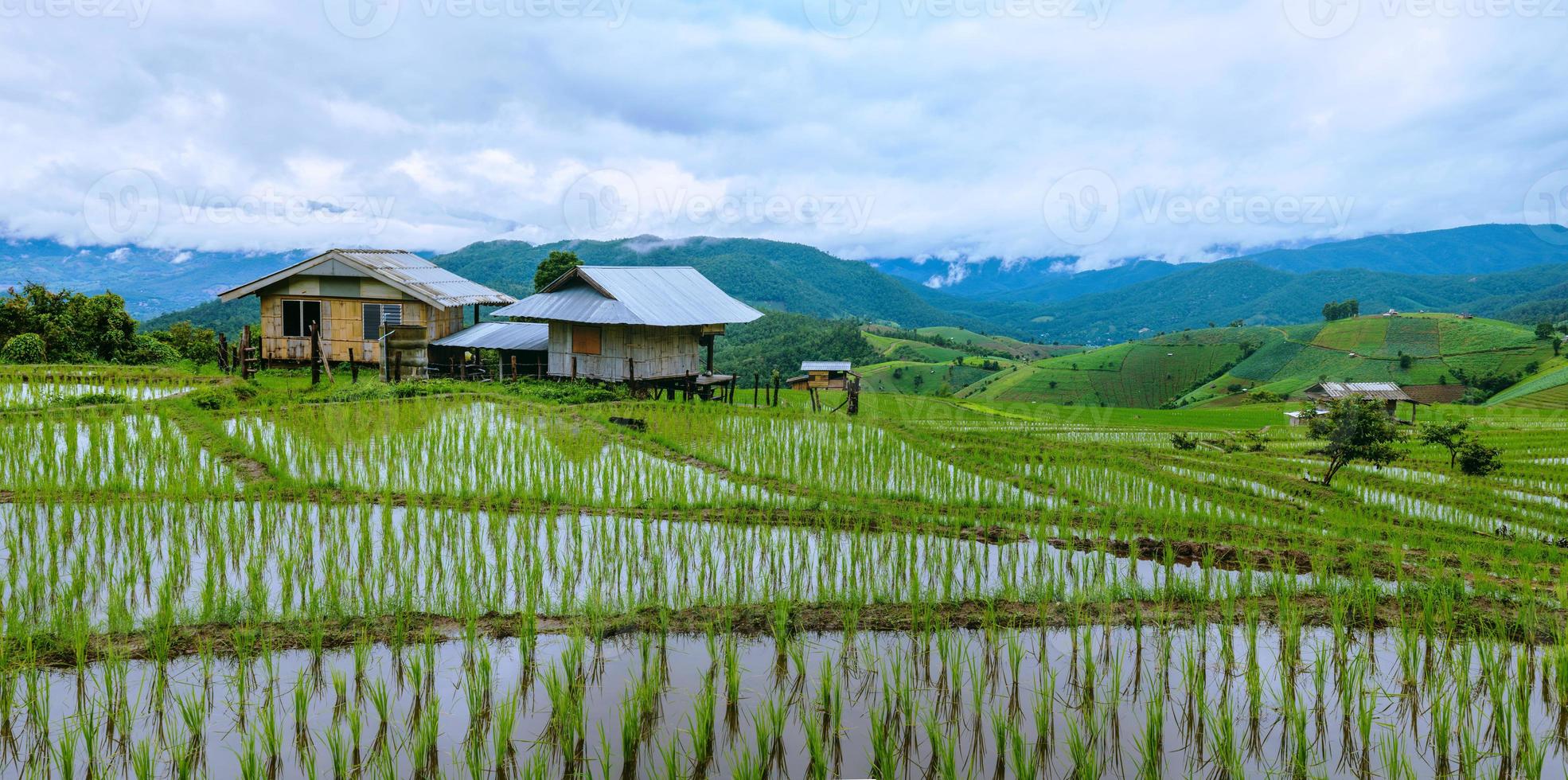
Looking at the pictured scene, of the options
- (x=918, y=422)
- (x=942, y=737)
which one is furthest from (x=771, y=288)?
(x=942, y=737)

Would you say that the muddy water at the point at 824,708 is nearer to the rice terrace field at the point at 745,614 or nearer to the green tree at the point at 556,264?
the rice terrace field at the point at 745,614

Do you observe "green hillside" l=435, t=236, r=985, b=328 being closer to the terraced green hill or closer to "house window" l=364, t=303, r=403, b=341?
"house window" l=364, t=303, r=403, b=341

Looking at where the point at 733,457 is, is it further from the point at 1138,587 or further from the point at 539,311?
the point at 539,311

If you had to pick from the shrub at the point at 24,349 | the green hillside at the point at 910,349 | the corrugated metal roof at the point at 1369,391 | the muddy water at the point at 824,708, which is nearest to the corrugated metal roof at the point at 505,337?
the shrub at the point at 24,349

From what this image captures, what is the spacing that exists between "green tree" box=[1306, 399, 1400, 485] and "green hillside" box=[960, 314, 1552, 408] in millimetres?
37738

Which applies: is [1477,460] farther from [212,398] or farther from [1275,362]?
→ [1275,362]

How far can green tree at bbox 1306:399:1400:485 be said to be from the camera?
11.6m

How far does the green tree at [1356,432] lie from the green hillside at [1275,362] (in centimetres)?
3774

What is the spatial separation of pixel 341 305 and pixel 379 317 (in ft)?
3.17

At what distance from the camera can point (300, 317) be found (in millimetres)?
23000

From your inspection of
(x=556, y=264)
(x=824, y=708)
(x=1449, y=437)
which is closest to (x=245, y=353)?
(x=556, y=264)

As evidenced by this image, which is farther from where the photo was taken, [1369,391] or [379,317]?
[1369,391]

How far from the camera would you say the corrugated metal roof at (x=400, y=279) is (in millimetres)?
22047

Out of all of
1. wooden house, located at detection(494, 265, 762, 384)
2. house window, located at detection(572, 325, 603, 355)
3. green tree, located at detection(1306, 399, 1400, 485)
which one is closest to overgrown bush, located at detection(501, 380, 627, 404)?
wooden house, located at detection(494, 265, 762, 384)
